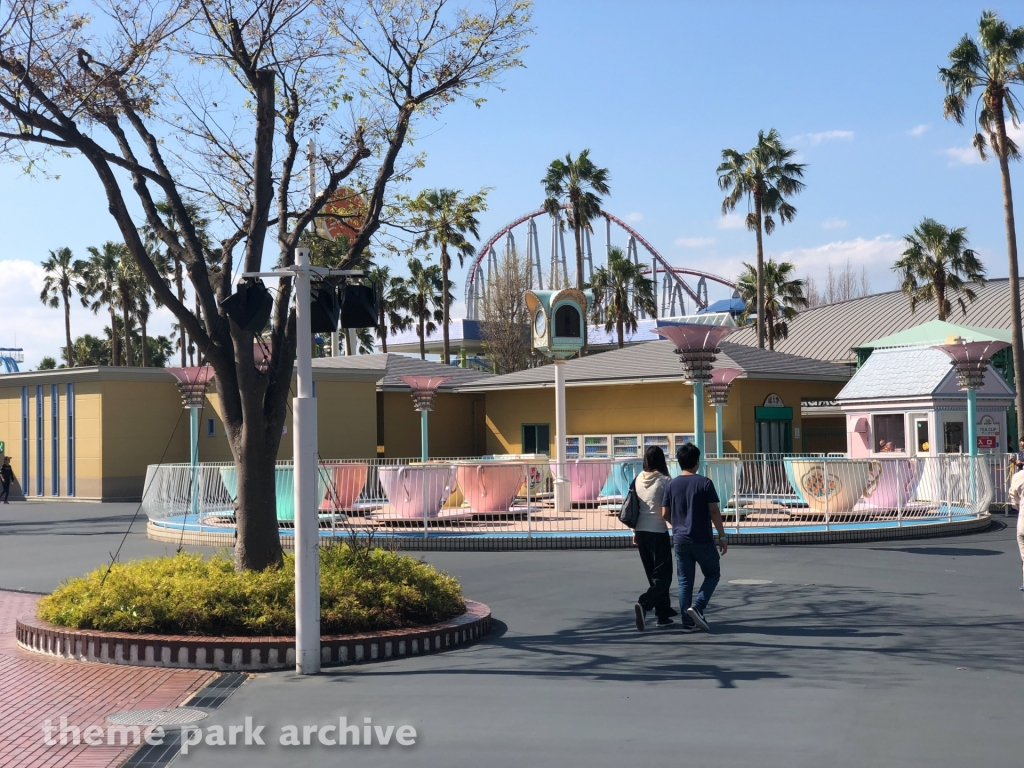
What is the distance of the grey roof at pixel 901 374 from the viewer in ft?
80.7

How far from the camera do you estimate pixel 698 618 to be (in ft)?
30.9

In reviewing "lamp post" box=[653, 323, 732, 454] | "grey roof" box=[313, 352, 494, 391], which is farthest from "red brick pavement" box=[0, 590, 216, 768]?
"grey roof" box=[313, 352, 494, 391]

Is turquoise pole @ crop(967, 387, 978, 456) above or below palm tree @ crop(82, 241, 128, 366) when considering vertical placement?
below

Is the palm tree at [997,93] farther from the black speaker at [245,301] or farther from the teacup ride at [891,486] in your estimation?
the black speaker at [245,301]

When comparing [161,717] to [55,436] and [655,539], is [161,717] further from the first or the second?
[55,436]

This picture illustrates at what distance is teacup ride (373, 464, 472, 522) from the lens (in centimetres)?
1852

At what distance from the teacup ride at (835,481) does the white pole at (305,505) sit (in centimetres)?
1238

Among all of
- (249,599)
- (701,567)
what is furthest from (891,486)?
(249,599)

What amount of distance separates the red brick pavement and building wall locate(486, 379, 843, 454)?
26.3m

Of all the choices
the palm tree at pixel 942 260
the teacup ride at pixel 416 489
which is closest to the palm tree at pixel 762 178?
the palm tree at pixel 942 260

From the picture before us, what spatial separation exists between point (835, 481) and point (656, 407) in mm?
16322

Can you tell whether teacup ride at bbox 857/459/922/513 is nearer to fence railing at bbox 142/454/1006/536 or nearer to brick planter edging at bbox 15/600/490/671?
fence railing at bbox 142/454/1006/536

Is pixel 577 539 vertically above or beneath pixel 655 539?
beneath

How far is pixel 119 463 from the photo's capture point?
33469 mm
